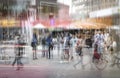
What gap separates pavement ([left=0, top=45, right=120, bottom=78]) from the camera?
575 inches

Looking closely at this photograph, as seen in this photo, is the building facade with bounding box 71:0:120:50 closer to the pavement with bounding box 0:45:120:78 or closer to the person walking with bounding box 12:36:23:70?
the pavement with bounding box 0:45:120:78

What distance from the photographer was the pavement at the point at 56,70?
14607 mm

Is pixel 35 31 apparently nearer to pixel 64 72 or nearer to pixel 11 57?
pixel 11 57

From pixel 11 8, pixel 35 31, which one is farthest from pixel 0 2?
pixel 35 31

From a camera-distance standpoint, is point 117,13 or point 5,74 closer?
point 5,74

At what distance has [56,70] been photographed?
15617 mm

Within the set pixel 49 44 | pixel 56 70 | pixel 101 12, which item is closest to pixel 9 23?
pixel 49 44

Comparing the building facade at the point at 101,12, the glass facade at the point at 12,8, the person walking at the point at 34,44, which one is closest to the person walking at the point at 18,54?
the person walking at the point at 34,44

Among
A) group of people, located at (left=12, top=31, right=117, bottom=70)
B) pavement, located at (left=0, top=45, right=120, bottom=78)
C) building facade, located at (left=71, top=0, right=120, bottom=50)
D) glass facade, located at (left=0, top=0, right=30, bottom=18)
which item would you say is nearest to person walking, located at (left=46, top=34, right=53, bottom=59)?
group of people, located at (left=12, top=31, right=117, bottom=70)

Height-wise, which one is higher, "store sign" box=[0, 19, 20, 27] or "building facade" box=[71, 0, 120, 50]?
"building facade" box=[71, 0, 120, 50]

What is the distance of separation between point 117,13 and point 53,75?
374 centimetres

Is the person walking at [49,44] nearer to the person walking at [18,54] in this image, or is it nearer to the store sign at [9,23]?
the person walking at [18,54]

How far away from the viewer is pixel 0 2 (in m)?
16.5

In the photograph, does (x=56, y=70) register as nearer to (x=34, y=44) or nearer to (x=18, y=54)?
(x=34, y=44)
